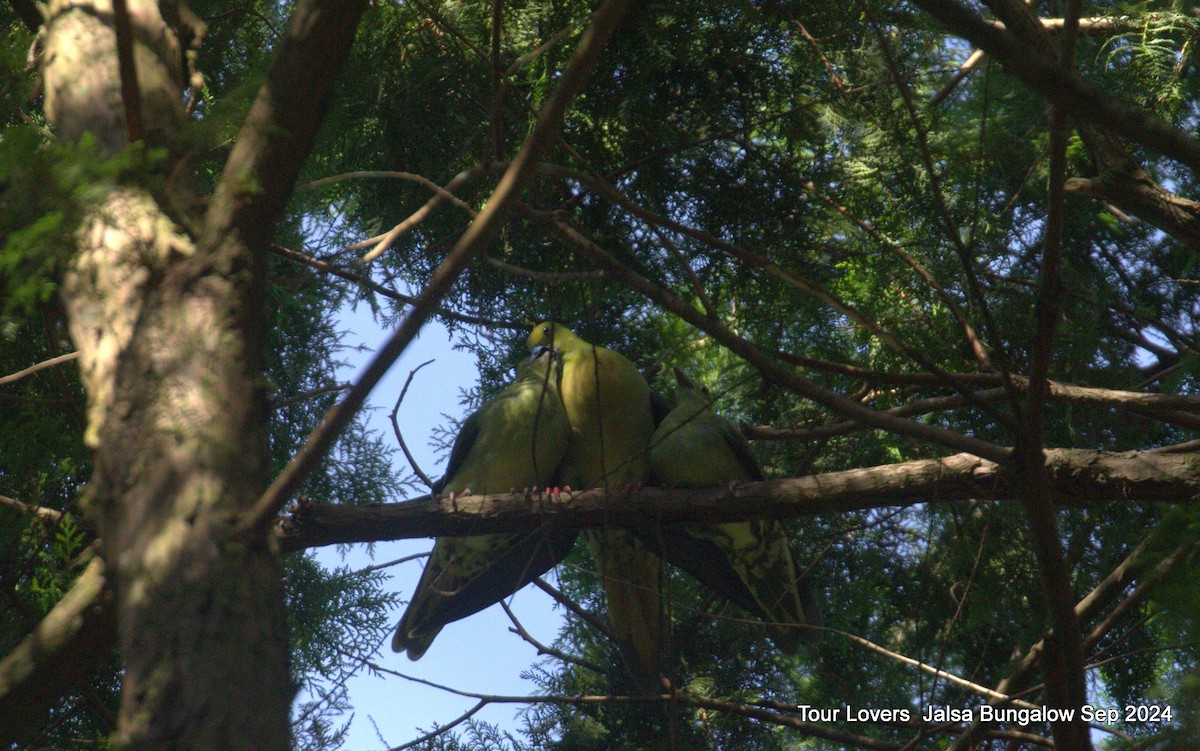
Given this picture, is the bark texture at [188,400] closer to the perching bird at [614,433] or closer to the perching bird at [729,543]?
the perching bird at [729,543]

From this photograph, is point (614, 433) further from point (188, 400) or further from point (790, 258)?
point (188, 400)

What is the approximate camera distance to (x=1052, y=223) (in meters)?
2.15

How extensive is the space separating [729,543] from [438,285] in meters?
2.73

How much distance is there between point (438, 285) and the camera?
1.81m

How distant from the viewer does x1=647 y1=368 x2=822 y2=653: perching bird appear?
4152 millimetres

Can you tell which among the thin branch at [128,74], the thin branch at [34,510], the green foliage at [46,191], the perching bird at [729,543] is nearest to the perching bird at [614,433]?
the perching bird at [729,543]

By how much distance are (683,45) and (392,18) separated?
3.75ft

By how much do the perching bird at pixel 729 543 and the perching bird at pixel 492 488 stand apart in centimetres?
50

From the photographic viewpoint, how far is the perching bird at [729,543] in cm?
415

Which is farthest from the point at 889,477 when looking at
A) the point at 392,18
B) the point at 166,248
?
the point at 392,18

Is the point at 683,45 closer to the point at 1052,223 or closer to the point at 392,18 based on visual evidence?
the point at 392,18

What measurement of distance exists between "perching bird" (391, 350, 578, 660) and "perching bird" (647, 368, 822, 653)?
496 millimetres

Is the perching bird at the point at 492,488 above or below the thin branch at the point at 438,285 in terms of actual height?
above


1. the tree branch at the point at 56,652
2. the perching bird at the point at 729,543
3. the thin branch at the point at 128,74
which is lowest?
the tree branch at the point at 56,652
